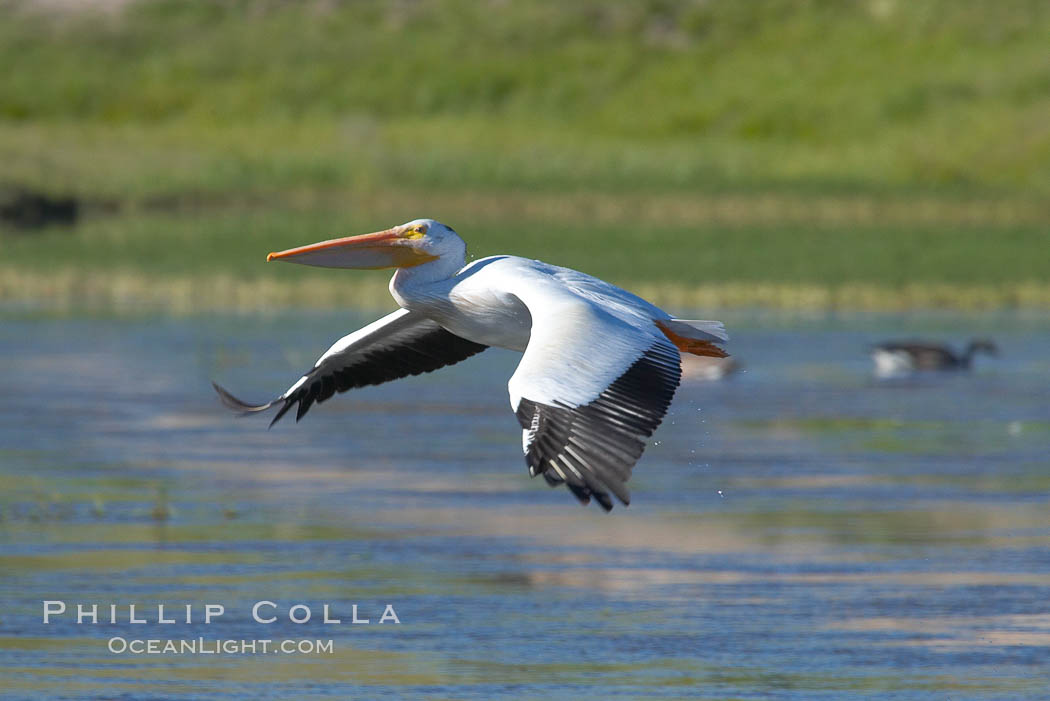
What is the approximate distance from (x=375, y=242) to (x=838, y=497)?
383cm

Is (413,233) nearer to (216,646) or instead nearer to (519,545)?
(216,646)

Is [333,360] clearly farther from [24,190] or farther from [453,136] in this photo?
[453,136]

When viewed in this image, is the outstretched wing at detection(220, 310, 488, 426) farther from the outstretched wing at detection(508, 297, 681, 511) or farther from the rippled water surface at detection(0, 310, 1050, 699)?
the outstretched wing at detection(508, 297, 681, 511)

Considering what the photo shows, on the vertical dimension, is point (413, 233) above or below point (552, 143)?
above

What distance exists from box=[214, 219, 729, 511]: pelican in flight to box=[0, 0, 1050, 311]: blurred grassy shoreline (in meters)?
13.4

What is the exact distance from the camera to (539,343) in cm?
693

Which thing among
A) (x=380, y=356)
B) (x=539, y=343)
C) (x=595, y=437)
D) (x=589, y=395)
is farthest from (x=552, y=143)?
(x=595, y=437)

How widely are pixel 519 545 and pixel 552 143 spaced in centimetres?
6171

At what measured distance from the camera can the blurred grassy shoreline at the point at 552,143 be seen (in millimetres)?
26047

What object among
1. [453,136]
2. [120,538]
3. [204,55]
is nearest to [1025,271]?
[120,538]

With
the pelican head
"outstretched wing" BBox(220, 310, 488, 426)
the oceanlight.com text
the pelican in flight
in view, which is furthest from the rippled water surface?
the pelican head

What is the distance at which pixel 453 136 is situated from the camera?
7588 cm

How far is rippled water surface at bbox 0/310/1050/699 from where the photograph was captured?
24.3ft

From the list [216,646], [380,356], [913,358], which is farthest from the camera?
[913,358]
